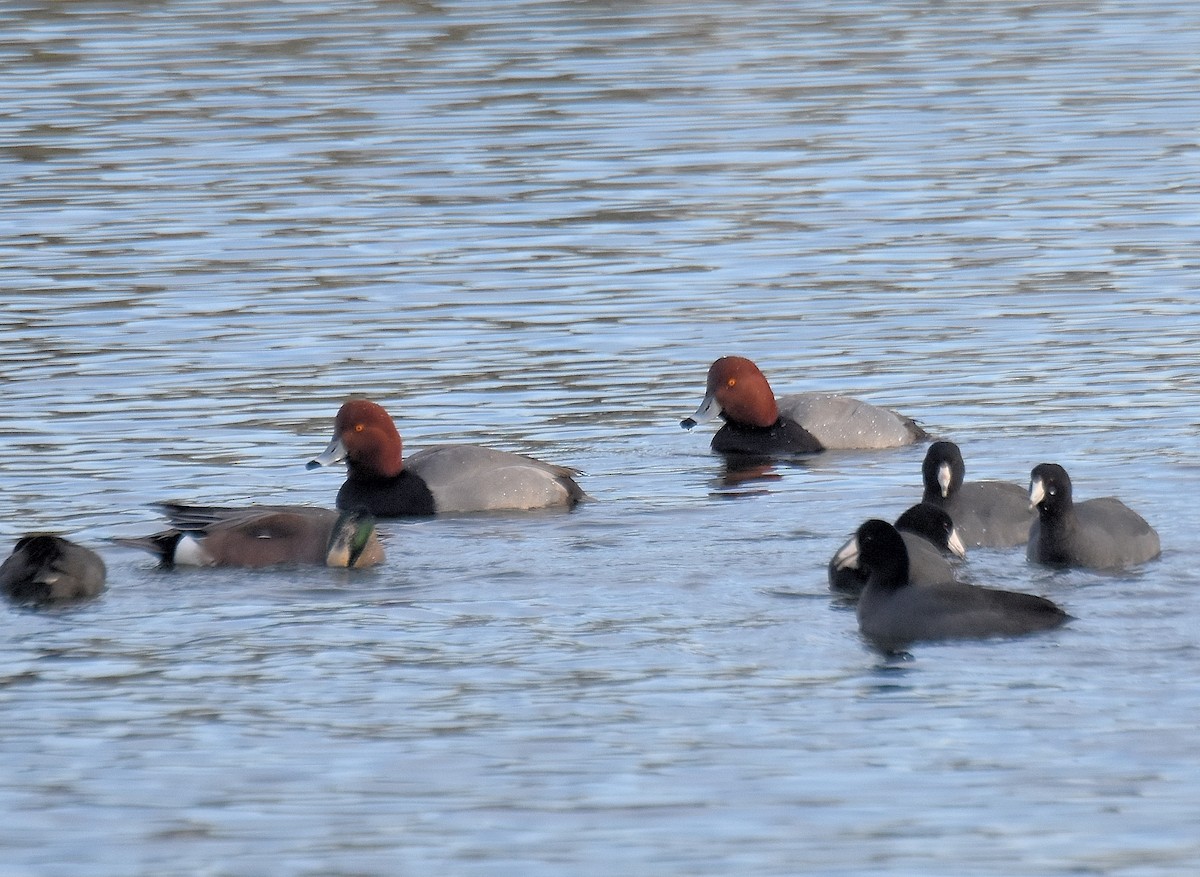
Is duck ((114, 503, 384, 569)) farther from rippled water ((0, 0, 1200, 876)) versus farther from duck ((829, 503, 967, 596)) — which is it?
duck ((829, 503, 967, 596))

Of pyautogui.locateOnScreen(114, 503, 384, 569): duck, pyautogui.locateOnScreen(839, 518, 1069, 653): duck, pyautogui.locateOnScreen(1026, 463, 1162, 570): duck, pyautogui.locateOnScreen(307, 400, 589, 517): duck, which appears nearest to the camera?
pyautogui.locateOnScreen(839, 518, 1069, 653): duck

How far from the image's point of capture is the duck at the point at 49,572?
10430mm

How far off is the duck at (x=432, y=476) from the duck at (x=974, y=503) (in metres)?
2.04

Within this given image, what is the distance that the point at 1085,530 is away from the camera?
10812 mm

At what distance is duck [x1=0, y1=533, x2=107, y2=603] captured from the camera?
10.4m

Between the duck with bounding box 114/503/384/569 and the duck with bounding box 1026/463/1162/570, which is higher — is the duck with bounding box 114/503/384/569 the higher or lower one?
the lower one

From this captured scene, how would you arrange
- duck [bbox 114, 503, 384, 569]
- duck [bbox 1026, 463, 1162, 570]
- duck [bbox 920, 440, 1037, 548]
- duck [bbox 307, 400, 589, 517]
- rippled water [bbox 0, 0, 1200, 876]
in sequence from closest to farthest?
rippled water [bbox 0, 0, 1200, 876] → duck [bbox 1026, 463, 1162, 570] → duck [bbox 114, 503, 384, 569] → duck [bbox 920, 440, 1037, 548] → duck [bbox 307, 400, 589, 517]

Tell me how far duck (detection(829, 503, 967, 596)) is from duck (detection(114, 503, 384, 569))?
226 centimetres

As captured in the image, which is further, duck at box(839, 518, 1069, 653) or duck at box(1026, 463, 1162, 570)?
duck at box(1026, 463, 1162, 570)

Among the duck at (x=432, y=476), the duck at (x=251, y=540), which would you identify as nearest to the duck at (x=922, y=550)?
the duck at (x=432, y=476)

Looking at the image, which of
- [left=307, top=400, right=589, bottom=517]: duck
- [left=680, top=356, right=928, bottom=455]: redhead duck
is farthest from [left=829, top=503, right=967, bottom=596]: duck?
[left=680, top=356, right=928, bottom=455]: redhead duck

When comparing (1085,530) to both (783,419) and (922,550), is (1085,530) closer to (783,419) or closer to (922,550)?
(922,550)

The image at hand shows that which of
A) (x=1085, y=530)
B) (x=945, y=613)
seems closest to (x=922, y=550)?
(x=1085, y=530)

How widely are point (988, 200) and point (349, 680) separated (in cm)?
1443
